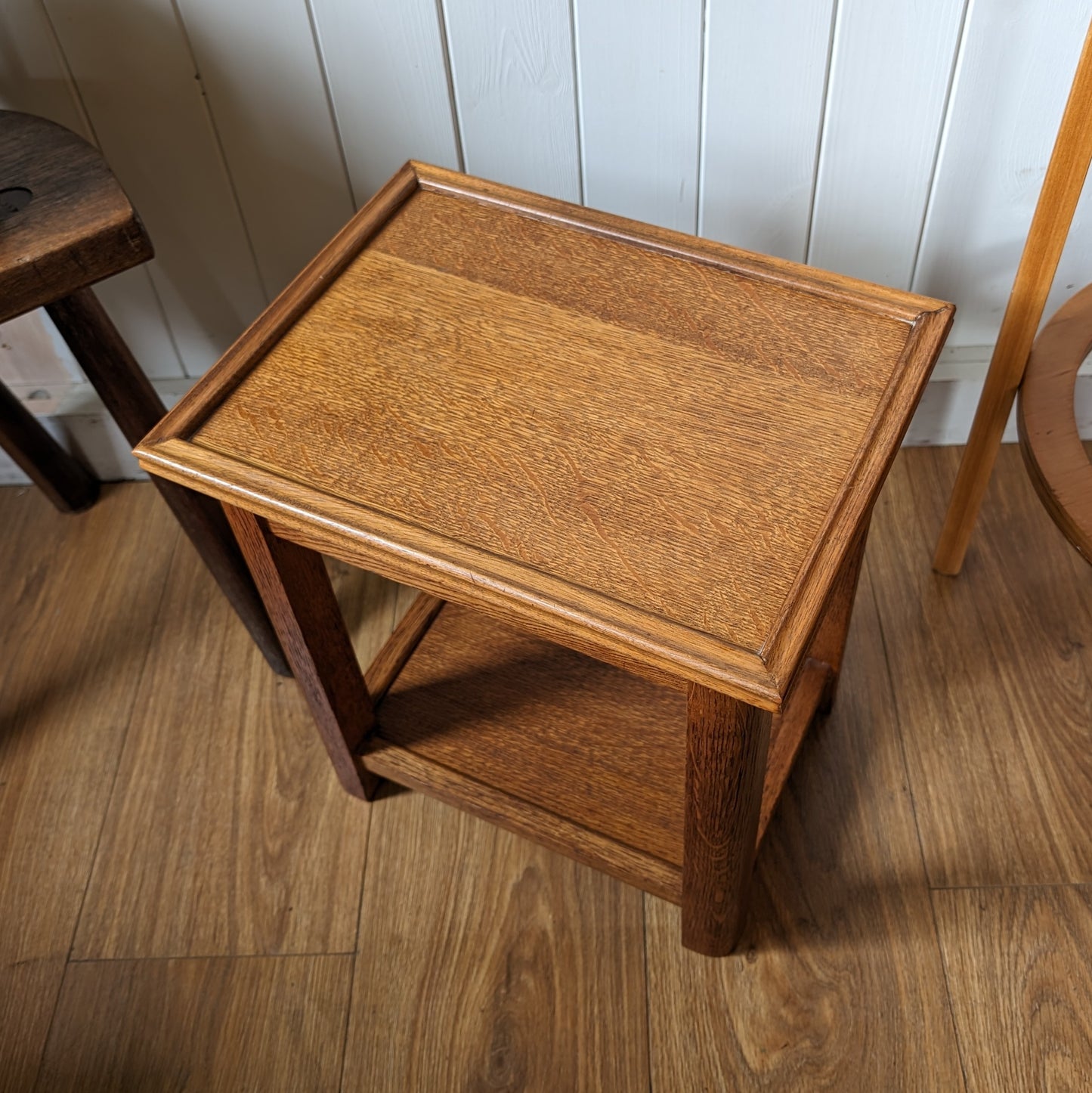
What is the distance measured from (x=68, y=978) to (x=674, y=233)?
90cm

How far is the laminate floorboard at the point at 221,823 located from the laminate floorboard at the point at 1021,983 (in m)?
0.58

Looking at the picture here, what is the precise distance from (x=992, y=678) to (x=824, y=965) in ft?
1.24

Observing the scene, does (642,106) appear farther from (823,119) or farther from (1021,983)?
(1021,983)

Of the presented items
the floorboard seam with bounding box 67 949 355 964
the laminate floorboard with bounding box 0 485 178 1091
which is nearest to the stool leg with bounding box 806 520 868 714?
the floorboard seam with bounding box 67 949 355 964

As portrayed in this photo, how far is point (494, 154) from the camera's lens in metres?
1.12

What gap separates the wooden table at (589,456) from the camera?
2.26 feet

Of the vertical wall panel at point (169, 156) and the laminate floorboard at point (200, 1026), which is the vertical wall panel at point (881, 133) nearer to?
the vertical wall panel at point (169, 156)

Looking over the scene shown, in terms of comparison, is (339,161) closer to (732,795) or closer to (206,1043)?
(732,795)

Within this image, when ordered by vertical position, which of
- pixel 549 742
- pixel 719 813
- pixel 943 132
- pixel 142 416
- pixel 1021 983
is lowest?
pixel 1021 983

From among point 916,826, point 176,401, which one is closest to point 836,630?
point 916,826

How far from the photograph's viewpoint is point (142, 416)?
3.35ft

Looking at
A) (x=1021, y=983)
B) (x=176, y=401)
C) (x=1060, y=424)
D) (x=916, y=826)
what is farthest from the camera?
(x=176, y=401)

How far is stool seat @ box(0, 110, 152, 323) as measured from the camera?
2.72 feet

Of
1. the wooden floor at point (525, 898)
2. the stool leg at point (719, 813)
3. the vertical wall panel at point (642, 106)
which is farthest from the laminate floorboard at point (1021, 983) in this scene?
the vertical wall panel at point (642, 106)
